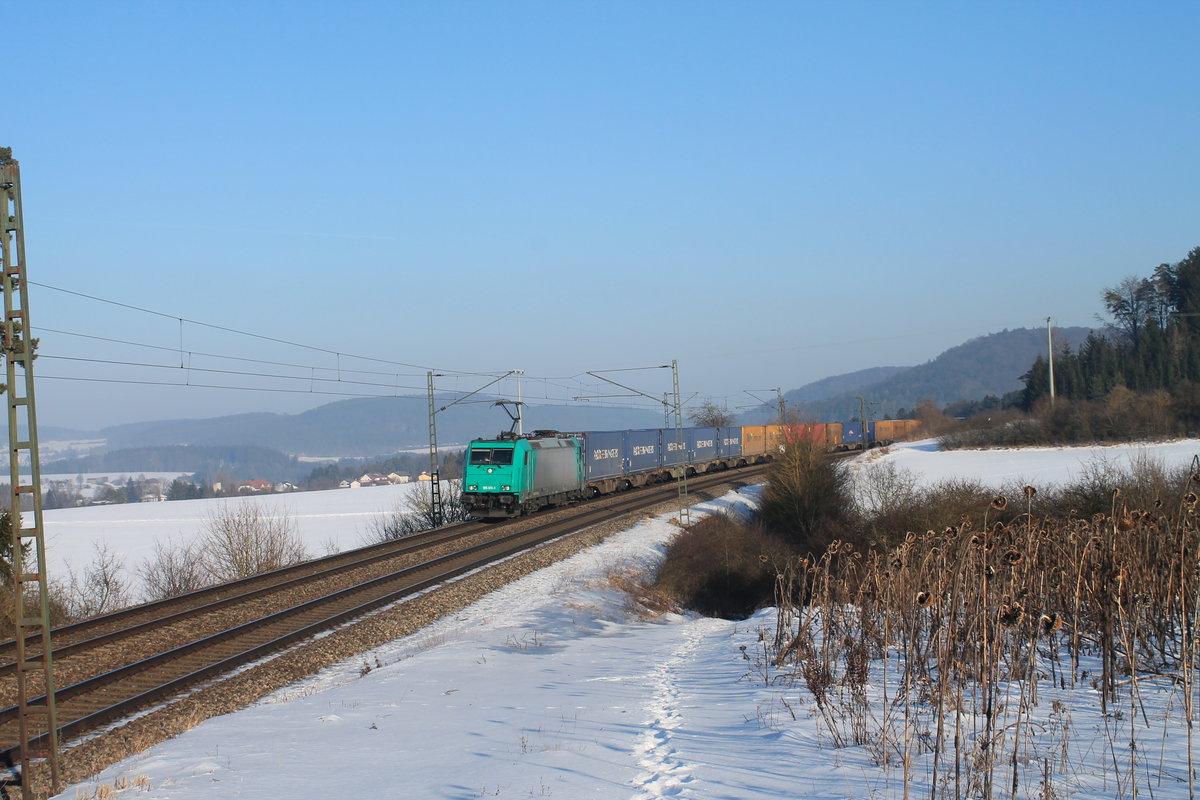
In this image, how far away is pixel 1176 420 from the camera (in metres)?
65.0

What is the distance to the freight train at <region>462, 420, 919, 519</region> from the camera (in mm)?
33625

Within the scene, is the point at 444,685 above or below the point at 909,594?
below

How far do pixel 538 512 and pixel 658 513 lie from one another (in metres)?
4.87

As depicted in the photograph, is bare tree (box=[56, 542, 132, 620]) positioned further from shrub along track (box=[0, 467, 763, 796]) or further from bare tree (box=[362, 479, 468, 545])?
bare tree (box=[362, 479, 468, 545])

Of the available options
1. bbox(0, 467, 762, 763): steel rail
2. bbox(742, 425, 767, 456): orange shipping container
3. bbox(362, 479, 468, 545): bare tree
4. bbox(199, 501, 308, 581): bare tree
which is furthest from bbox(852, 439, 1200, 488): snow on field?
bbox(199, 501, 308, 581): bare tree

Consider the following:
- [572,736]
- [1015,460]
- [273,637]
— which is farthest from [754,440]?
[572,736]

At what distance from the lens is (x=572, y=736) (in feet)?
24.1

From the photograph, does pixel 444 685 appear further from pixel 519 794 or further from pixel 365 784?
pixel 519 794

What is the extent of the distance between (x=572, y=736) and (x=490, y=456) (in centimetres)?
2673

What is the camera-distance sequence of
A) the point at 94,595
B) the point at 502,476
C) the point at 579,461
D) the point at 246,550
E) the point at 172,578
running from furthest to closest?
the point at 579,461, the point at 502,476, the point at 246,550, the point at 172,578, the point at 94,595

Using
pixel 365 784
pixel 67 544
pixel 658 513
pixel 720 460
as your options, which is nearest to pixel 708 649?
pixel 365 784

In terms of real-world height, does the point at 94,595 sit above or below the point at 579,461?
below

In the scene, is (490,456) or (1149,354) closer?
(490,456)

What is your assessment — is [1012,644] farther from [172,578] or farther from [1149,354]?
[1149,354]
